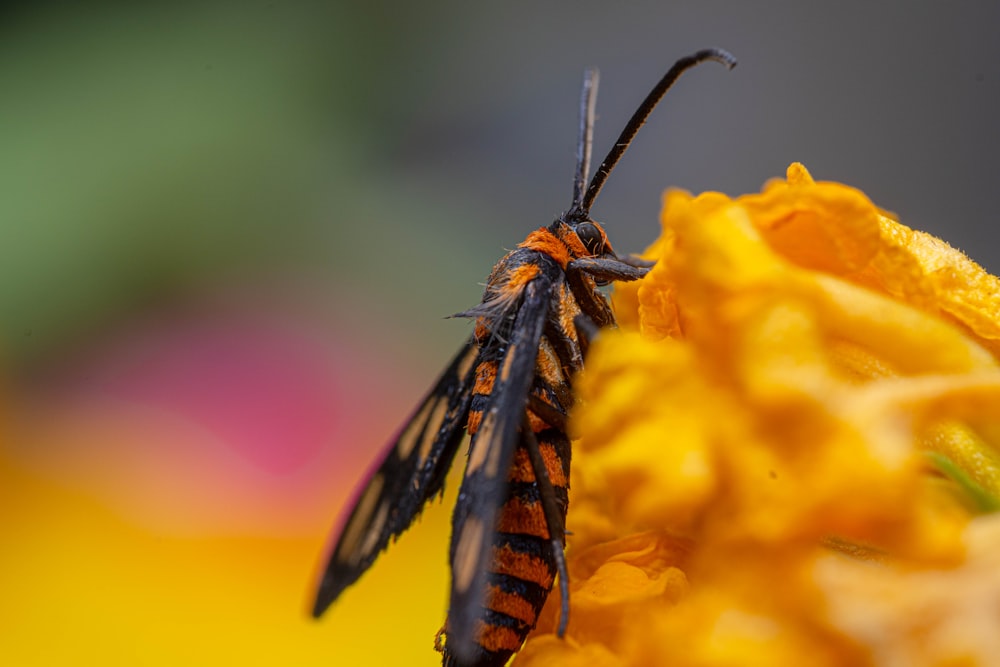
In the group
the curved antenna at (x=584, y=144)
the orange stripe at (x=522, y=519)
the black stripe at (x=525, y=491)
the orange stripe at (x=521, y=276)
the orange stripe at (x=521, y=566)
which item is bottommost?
the orange stripe at (x=521, y=566)

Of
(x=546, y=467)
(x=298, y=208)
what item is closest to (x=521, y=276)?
(x=546, y=467)

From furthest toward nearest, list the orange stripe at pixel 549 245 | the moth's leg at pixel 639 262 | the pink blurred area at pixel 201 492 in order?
the pink blurred area at pixel 201 492 < the orange stripe at pixel 549 245 < the moth's leg at pixel 639 262

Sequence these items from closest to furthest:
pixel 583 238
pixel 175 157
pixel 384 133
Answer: pixel 583 238 < pixel 175 157 < pixel 384 133

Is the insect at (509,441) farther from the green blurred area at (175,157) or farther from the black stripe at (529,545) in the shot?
the green blurred area at (175,157)

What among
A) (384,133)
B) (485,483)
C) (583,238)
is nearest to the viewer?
(485,483)

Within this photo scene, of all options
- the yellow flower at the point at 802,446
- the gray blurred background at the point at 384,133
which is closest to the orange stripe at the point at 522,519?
the yellow flower at the point at 802,446

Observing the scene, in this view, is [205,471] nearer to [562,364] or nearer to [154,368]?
[154,368]

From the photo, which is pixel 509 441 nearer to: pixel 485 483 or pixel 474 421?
pixel 485 483
